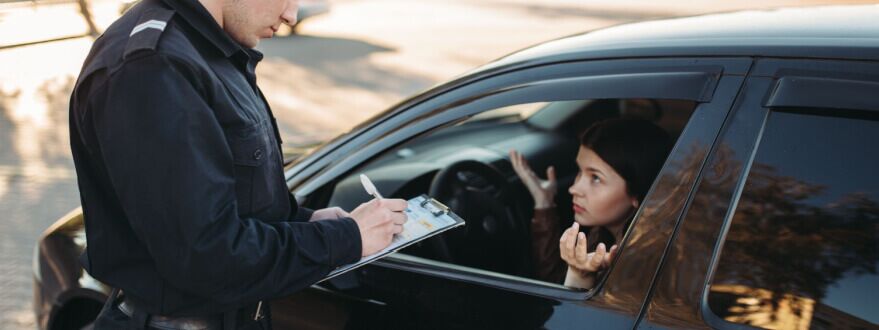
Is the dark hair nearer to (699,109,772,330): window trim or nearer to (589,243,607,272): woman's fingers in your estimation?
(589,243,607,272): woman's fingers

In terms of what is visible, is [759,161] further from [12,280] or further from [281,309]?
[12,280]

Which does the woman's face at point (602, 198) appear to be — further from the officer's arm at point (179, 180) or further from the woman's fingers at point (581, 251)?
the officer's arm at point (179, 180)

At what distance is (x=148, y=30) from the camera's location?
1.54 meters

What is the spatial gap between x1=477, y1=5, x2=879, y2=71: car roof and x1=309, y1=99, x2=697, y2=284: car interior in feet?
0.76

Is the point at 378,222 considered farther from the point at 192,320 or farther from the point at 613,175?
the point at 613,175

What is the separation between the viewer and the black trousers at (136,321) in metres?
1.76

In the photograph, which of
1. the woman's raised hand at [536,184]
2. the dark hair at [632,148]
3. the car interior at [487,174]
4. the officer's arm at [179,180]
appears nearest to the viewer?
the officer's arm at [179,180]

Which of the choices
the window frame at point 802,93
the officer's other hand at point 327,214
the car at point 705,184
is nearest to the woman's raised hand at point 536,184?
the car at point 705,184

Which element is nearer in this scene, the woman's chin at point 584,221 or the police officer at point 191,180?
the police officer at point 191,180

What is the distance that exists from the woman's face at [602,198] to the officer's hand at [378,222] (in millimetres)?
715

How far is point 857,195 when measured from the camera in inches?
60.5

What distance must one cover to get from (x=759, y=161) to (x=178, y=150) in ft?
3.39

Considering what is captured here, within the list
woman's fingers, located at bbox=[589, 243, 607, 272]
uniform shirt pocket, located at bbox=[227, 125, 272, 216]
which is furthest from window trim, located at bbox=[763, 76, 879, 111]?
uniform shirt pocket, located at bbox=[227, 125, 272, 216]

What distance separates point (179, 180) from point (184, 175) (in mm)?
12
